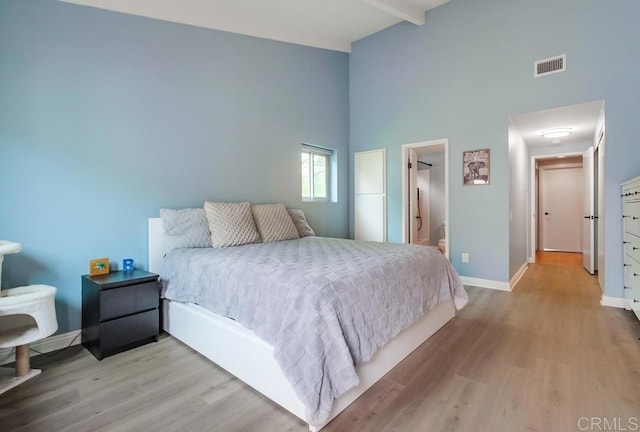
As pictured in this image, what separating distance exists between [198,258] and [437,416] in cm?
189

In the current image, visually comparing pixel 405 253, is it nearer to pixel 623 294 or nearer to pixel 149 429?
pixel 149 429

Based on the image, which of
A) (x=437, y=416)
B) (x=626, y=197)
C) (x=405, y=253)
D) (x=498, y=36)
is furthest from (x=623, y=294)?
(x=498, y=36)

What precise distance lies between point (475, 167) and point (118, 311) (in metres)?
4.14

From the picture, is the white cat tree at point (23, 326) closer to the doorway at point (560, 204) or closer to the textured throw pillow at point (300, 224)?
the textured throw pillow at point (300, 224)

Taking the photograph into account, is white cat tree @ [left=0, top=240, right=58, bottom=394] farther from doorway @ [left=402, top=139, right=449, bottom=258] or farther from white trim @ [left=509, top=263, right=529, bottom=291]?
doorway @ [left=402, top=139, right=449, bottom=258]

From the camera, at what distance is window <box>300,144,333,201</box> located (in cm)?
467

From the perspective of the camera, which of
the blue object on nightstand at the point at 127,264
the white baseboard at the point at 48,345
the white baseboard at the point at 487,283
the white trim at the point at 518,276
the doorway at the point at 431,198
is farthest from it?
the doorway at the point at 431,198

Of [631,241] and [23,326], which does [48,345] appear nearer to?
[23,326]

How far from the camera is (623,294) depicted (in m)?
3.14

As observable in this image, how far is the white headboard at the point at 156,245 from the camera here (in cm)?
286

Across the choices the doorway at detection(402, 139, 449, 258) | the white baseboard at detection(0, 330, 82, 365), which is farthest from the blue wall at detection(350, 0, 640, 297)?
the white baseboard at detection(0, 330, 82, 365)

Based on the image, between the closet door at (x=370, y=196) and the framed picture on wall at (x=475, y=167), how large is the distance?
1.19 metres

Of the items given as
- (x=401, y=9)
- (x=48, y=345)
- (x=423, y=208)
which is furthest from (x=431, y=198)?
(x=48, y=345)

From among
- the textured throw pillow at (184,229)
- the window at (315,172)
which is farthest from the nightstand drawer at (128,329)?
the window at (315,172)
